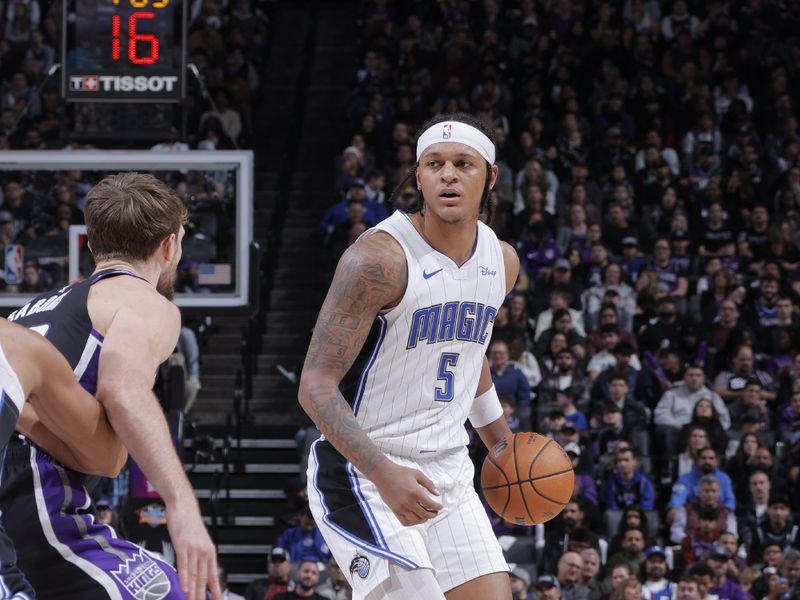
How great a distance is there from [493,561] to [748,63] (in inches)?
544

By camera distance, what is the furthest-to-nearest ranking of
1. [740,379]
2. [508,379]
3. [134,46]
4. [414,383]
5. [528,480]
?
[740,379] → [508,379] → [134,46] → [528,480] → [414,383]

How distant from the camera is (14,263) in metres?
10.5

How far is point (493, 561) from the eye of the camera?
199 inches

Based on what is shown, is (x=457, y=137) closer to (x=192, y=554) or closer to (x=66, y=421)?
(x=66, y=421)

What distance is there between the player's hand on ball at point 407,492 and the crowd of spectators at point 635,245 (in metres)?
4.45

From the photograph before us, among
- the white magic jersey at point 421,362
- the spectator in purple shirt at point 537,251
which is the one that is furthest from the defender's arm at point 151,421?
the spectator in purple shirt at point 537,251

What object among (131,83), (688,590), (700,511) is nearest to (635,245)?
(700,511)

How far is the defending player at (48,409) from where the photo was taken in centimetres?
319

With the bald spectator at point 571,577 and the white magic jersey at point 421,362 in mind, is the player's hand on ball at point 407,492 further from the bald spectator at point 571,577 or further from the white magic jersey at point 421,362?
the bald spectator at point 571,577

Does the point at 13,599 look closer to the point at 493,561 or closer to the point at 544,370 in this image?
the point at 493,561

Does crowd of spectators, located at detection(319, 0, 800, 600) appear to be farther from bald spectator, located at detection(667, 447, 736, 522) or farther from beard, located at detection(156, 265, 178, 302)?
beard, located at detection(156, 265, 178, 302)

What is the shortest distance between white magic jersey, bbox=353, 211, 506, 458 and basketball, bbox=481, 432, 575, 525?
0.37 m

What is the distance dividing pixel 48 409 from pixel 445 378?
6.31 feet

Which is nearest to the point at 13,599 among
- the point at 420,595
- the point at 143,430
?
the point at 143,430
